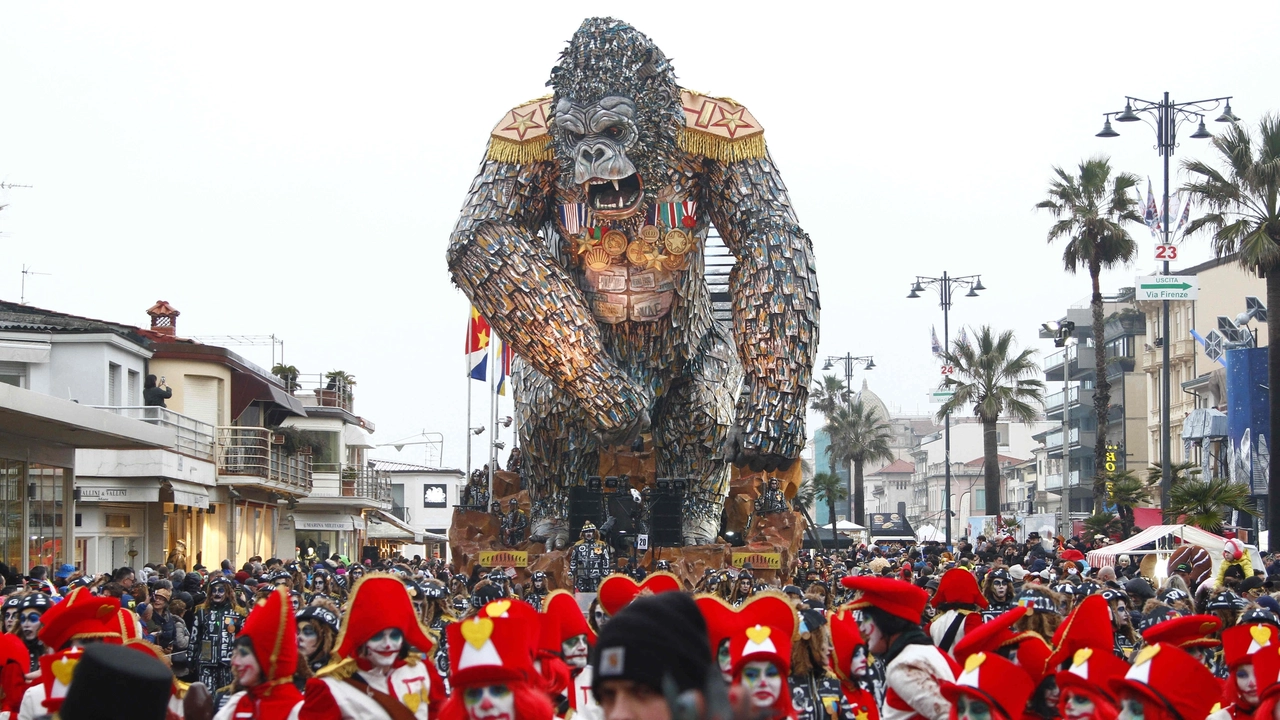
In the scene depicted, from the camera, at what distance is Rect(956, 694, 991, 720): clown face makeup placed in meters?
6.29

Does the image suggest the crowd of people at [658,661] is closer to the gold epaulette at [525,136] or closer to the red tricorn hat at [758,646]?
the red tricorn hat at [758,646]

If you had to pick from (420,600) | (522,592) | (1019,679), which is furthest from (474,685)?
(522,592)

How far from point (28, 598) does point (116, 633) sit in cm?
275

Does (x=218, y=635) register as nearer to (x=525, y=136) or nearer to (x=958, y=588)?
(x=958, y=588)

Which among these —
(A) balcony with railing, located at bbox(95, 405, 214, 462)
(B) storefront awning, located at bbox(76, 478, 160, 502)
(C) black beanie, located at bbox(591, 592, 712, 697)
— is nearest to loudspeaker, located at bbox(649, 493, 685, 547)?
(A) balcony with railing, located at bbox(95, 405, 214, 462)

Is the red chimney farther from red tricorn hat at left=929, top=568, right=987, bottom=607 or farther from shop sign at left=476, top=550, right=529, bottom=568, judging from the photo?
red tricorn hat at left=929, top=568, right=987, bottom=607

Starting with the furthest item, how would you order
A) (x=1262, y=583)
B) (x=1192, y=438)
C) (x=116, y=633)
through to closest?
(x=1192, y=438), (x=1262, y=583), (x=116, y=633)

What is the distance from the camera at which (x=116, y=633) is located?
315 inches

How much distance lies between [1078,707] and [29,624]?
256 inches

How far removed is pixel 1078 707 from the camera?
21.4ft

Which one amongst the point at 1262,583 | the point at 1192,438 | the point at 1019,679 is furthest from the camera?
the point at 1192,438

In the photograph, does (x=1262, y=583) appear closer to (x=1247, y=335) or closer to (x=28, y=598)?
(x=28, y=598)

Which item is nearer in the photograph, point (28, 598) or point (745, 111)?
point (28, 598)

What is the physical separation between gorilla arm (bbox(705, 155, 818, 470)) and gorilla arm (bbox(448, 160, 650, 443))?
1.36m
